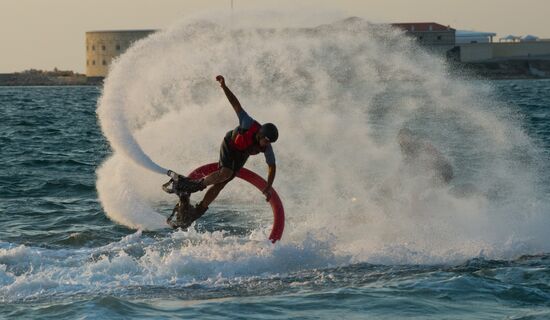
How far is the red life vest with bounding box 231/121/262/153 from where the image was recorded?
48.5 feet

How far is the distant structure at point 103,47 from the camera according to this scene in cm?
13375

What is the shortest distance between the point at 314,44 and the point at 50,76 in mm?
140226

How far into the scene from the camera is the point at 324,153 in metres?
21.5

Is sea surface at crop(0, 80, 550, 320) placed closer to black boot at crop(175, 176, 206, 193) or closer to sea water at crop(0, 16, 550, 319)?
sea water at crop(0, 16, 550, 319)

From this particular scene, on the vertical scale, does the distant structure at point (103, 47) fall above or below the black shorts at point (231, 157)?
above

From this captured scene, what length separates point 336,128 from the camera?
74.4ft

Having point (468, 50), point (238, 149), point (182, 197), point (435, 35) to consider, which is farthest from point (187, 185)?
point (468, 50)

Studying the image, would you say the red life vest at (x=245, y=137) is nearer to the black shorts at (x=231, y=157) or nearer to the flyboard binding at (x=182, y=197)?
the black shorts at (x=231, y=157)

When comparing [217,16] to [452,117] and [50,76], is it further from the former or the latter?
[50,76]

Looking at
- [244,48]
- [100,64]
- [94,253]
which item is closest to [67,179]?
[244,48]

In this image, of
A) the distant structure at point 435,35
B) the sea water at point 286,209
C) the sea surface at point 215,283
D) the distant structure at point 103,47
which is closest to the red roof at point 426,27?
the distant structure at point 435,35

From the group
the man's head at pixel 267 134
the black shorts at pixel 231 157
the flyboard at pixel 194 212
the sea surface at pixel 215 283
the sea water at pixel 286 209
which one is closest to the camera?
the sea surface at pixel 215 283

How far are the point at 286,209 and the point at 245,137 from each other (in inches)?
198

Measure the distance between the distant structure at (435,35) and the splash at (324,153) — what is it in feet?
296
